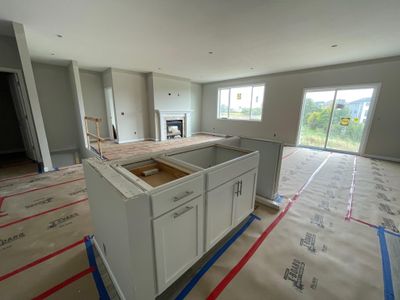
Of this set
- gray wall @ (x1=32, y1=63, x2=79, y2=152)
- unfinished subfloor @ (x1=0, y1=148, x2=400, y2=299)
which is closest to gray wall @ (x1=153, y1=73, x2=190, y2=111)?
gray wall @ (x1=32, y1=63, x2=79, y2=152)

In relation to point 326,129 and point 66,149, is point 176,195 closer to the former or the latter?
point 326,129

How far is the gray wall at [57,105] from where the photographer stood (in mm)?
5289

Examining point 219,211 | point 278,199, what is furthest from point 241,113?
point 219,211

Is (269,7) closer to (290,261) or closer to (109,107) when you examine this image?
(290,261)

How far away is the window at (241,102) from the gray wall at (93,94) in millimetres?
5461

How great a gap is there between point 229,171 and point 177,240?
2.31 ft

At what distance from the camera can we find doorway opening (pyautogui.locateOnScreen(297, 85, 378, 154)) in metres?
4.78

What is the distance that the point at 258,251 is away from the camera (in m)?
1.64

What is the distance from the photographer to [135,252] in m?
0.89

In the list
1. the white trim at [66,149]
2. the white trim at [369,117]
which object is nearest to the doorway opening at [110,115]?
the white trim at [66,149]

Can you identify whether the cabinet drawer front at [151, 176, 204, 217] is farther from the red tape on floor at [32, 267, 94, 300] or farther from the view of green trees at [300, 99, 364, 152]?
the view of green trees at [300, 99, 364, 152]

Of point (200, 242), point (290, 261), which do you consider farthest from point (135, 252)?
point (290, 261)

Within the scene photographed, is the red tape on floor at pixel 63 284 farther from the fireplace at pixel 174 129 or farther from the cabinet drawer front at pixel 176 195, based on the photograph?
the fireplace at pixel 174 129

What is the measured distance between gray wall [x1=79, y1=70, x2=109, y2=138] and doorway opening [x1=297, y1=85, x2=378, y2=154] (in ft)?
26.1
